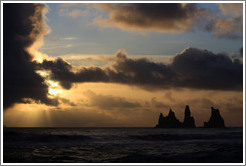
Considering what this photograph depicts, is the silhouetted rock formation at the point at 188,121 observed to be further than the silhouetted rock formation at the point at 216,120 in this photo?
Yes

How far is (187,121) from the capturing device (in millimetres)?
141625

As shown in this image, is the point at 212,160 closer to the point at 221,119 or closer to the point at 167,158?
the point at 167,158

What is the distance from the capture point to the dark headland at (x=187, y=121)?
13012 cm

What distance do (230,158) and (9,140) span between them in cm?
2910

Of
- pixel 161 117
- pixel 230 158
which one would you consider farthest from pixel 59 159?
pixel 161 117

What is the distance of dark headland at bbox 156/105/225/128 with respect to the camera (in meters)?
130

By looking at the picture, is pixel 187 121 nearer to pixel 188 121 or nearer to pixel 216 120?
pixel 188 121

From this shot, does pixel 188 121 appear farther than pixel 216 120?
Yes

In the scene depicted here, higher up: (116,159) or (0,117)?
(0,117)

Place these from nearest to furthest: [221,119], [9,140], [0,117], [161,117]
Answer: [0,117] → [9,140] → [221,119] → [161,117]

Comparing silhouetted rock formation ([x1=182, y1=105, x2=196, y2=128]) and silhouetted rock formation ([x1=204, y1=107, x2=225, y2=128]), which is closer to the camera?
silhouetted rock formation ([x1=204, y1=107, x2=225, y2=128])

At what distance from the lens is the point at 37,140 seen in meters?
38.4

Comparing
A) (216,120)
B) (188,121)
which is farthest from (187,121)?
(216,120)

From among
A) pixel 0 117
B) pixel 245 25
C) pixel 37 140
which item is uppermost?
pixel 245 25
